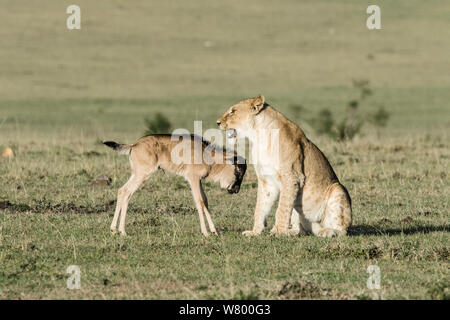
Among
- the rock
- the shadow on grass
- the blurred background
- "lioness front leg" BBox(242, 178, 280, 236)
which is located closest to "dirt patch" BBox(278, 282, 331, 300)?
"lioness front leg" BBox(242, 178, 280, 236)

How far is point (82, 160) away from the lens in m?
17.2

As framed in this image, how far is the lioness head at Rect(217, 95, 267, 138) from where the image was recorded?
1037 cm

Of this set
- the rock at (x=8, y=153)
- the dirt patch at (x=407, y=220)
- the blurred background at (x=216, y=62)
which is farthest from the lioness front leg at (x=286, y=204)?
the blurred background at (x=216, y=62)

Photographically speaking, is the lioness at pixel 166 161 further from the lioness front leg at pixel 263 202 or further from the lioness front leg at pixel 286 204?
the lioness front leg at pixel 286 204

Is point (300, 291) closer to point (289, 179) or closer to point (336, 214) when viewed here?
point (289, 179)

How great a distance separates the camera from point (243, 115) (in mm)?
10391

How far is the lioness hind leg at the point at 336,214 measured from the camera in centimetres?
1040

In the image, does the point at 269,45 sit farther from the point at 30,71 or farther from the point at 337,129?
the point at 337,129

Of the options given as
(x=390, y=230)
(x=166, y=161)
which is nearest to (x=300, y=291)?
(x=166, y=161)

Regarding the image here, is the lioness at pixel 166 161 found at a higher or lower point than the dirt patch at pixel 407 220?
higher

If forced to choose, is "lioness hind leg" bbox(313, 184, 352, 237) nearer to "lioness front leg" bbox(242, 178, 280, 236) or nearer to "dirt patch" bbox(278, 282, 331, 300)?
"lioness front leg" bbox(242, 178, 280, 236)

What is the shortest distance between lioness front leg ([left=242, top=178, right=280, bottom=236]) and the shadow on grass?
3.39ft

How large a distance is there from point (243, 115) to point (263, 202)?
3.45ft
